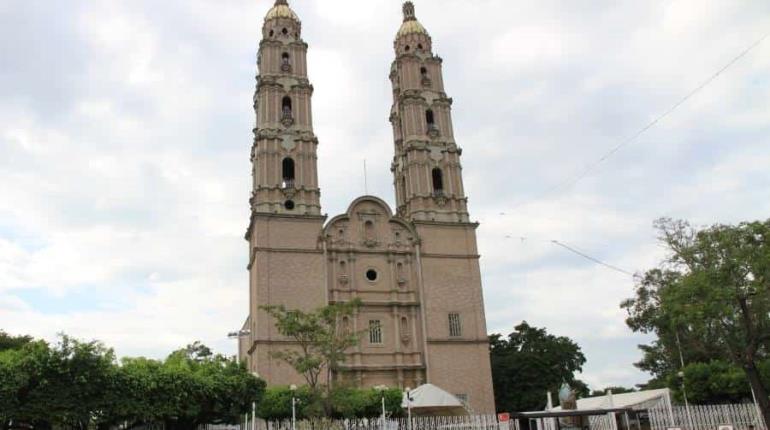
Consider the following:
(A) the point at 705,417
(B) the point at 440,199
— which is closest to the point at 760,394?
(A) the point at 705,417

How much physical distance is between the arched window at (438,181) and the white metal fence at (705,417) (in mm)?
18103

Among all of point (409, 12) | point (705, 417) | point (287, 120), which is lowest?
point (705, 417)

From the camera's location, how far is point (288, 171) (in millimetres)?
38312

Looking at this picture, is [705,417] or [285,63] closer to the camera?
[705,417]

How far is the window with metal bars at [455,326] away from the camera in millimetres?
36375

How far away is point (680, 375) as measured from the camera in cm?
3369

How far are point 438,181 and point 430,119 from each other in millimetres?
4340

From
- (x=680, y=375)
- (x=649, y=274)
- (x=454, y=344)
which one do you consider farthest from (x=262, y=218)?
(x=680, y=375)

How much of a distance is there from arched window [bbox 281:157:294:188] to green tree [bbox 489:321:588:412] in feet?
61.7

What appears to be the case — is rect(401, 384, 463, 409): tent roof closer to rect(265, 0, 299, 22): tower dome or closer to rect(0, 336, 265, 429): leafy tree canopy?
rect(0, 336, 265, 429): leafy tree canopy

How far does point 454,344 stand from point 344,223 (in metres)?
8.85

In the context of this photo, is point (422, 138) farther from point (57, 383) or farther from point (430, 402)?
point (57, 383)

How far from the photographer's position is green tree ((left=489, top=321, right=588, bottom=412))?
4341 cm

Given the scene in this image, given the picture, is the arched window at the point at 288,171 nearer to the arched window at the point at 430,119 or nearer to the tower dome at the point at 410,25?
the arched window at the point at 430,119
